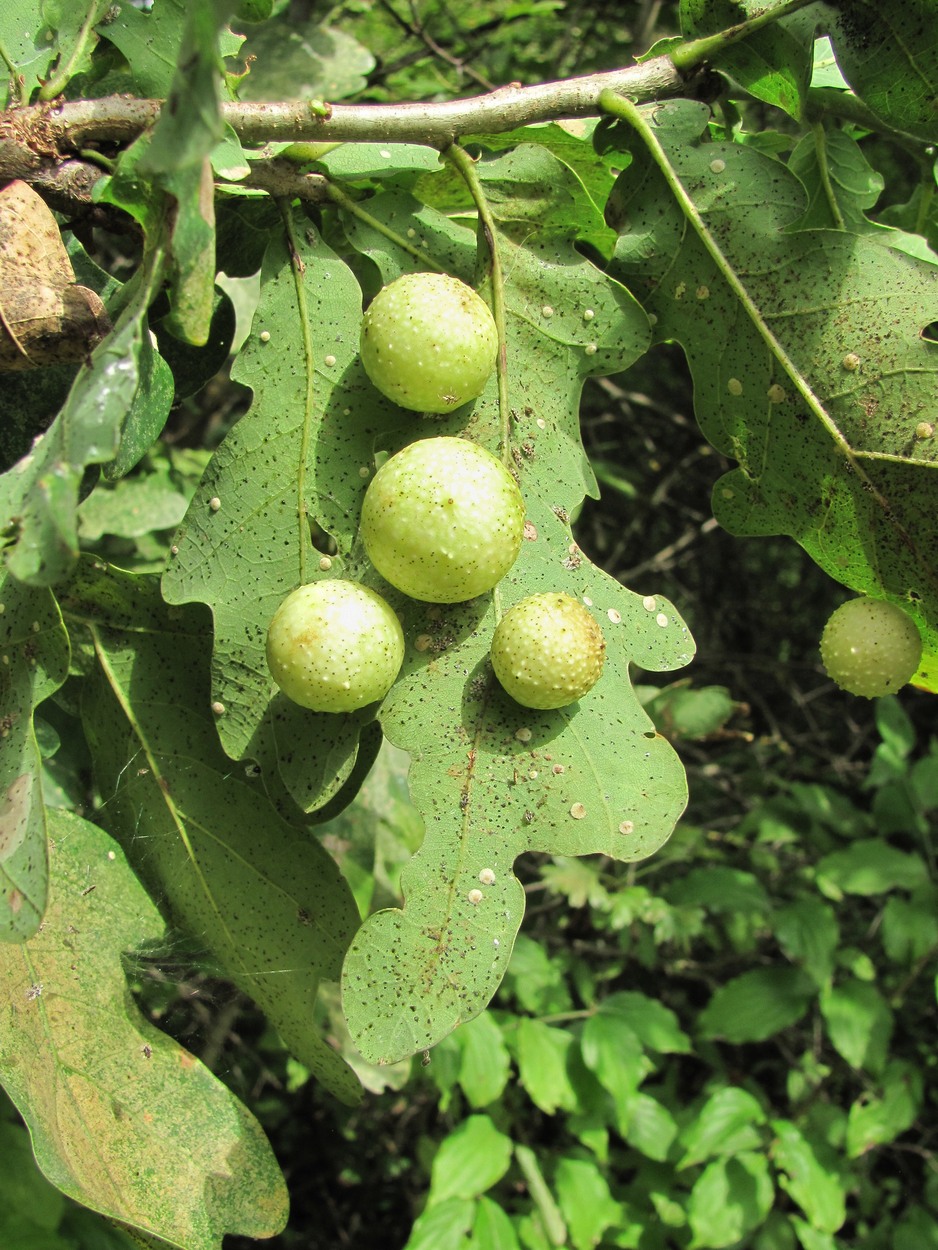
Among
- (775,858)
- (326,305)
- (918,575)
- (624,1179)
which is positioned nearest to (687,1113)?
(624,1179)

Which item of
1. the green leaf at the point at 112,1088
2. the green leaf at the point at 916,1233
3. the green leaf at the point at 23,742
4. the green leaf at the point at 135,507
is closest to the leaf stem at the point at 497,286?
the green leaf at the point at 23,742

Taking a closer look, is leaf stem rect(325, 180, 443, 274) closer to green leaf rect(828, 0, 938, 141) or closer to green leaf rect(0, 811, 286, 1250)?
green leaf rect(828, 0, 938, 141)

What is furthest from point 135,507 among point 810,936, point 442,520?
point 810,936

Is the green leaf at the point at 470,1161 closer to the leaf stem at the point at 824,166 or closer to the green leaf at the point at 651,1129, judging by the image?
the green leaf at the point at 651,1129

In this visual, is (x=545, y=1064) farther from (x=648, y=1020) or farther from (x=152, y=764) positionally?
(x=152, y=764)

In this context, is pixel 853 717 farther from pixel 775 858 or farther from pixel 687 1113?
pixel 687 1113

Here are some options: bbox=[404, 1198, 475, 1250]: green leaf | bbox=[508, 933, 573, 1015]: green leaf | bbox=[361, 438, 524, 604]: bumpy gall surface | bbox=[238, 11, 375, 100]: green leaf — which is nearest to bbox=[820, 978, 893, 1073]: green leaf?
bbox=[508, 933, 573, 1015]: green leaf
